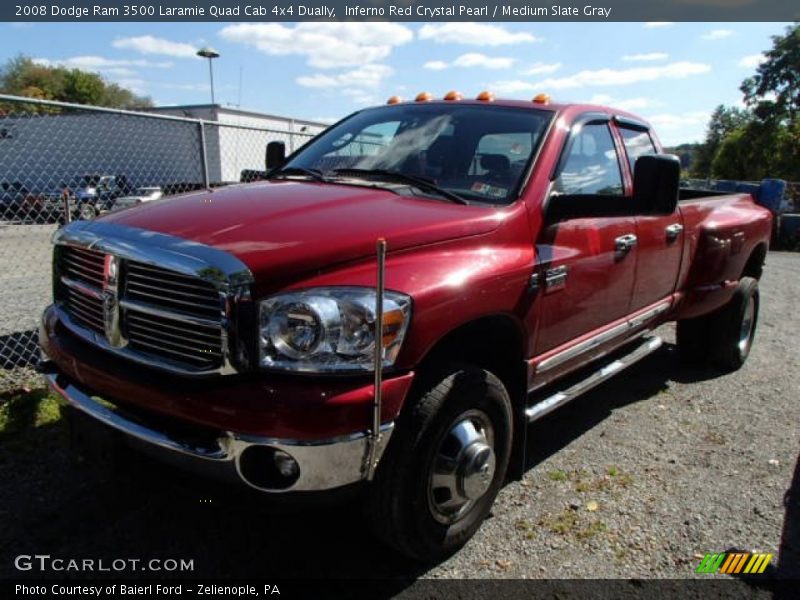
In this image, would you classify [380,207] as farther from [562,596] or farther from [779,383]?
[779,383]

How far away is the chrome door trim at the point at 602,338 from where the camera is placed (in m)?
3.12

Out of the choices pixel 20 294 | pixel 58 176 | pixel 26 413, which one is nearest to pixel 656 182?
pixel 26 413

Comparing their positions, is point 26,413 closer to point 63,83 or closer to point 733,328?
point 733,328

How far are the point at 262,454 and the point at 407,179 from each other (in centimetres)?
161

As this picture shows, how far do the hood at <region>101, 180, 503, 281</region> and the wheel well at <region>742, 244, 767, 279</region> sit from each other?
3.80 m

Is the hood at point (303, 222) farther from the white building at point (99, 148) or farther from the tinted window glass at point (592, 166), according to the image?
the white building at point (99, 148)

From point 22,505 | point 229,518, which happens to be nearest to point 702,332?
point 229,518

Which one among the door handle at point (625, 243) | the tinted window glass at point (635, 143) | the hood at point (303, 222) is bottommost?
the door handle at point (625, 243)

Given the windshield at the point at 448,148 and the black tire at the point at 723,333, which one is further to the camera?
the black tire at the point at 723,333

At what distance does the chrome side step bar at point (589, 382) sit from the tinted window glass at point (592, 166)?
1.06 m

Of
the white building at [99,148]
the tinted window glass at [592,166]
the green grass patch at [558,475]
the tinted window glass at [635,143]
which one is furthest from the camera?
the white building at [99,148]

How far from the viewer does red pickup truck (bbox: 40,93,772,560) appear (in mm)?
2059

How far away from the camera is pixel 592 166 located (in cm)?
360

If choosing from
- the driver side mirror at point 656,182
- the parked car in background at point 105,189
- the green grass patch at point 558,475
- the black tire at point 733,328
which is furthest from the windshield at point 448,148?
the parked car in background at point 105,189
